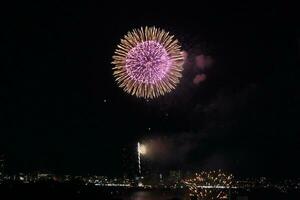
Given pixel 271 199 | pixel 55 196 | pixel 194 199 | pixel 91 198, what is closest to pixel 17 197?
pixel 55 196

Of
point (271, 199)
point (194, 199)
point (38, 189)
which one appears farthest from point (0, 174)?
point (194, 199)

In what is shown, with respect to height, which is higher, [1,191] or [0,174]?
[0,174]

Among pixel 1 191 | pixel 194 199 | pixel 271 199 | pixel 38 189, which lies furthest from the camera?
pixel 271 199

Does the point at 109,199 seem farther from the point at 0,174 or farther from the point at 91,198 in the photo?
the point at 0,174

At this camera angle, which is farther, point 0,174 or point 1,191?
point 0,174

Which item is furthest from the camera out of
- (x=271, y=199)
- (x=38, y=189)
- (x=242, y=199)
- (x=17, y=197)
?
(x=271, y=199)

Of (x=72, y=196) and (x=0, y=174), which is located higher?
(x=0, y=174)

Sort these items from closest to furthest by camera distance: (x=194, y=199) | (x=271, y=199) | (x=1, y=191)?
(x=194, y=199), (x=1, y=191), (x=271, y=199)

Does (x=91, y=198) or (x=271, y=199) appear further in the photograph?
(x=271, y=199)

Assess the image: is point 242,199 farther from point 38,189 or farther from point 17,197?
point 38,189
